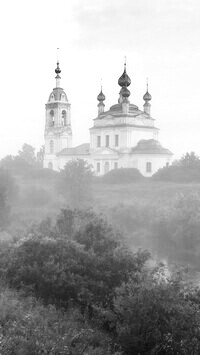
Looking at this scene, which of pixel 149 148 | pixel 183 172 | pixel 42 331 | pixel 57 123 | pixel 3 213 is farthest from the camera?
pixel 57 123

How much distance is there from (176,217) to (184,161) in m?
23.3

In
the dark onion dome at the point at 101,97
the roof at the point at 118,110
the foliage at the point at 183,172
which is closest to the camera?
the foliage at the point at 183,172

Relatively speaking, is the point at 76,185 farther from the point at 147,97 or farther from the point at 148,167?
the point at 147,97

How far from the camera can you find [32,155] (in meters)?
98.3

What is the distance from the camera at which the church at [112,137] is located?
65.6m

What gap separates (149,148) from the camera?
65.1m

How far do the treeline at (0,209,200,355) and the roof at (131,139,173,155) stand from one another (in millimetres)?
42380

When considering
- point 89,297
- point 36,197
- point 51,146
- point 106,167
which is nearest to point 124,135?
point 106,167

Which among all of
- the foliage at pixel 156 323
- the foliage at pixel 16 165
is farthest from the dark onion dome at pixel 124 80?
the foliage at pixel 156 323

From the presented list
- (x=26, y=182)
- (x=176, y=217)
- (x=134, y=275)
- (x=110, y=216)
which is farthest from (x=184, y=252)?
(x=26, y=182)

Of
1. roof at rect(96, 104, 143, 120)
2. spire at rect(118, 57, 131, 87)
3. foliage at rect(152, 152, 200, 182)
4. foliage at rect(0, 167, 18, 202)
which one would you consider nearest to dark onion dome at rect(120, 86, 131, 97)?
spire at rect(118, 57, 131, 87)

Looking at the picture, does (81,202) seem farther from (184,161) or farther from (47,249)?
(47,249)

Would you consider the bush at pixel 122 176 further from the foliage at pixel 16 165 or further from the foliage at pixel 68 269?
the foliage at pixel 68 269

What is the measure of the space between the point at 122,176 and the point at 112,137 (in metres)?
7.75
